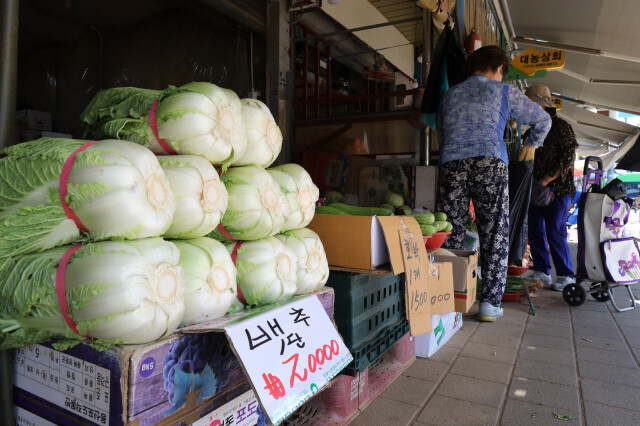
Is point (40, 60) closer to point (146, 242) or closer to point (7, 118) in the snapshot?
point (7, 118)

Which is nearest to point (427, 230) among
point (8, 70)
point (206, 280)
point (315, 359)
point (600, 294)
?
point (315, 359)

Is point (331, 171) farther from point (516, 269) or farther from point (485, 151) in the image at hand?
point (516, 269)

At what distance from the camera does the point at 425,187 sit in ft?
13.7

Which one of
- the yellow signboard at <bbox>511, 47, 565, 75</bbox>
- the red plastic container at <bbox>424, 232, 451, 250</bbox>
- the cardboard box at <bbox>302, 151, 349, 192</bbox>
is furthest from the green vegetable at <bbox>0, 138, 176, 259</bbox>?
the yellow signboard at <bbox>511, 47, 565, 75</bbox>

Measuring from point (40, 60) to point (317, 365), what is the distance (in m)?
7.66

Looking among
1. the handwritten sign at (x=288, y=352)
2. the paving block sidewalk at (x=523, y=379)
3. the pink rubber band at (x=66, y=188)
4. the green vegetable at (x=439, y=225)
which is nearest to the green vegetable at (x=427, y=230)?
the green vegetable at (x=439, y=225)

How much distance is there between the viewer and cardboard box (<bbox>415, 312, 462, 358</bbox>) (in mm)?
2885

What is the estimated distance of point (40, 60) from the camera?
6812 mm

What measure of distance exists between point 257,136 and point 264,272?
55 cm

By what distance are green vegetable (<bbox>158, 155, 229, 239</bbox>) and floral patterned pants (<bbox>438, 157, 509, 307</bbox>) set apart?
8.92ft

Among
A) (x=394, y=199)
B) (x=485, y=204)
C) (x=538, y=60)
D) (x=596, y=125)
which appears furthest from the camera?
(x=596, y=125)

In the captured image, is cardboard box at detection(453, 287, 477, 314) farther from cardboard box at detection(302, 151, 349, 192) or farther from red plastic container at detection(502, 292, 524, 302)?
cardboard box at detection(302, 151, 349, 192)

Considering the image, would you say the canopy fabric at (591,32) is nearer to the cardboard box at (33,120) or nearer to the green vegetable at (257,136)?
the green vegetable at (257,136)

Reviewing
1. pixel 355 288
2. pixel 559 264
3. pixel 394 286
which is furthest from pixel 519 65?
pixel 355 288
